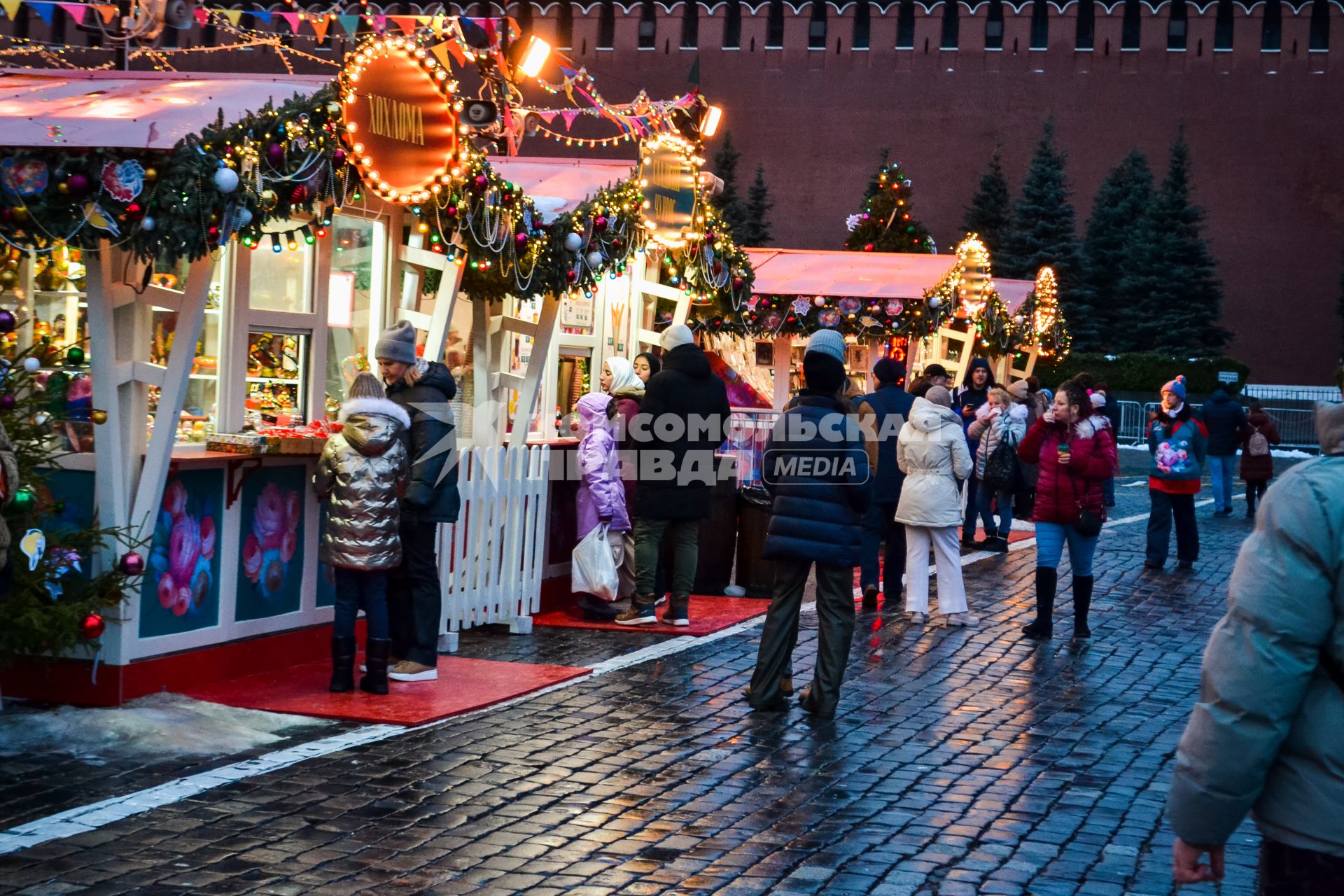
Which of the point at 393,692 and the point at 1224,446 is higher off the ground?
the point at 1224,446

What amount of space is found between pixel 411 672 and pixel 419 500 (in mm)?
859

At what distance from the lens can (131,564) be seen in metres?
→ 7.21

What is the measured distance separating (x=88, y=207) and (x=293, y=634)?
8.72 ft

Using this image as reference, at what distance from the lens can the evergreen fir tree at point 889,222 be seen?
87.4 feet

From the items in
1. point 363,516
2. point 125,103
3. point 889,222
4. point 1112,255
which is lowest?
point 363,516

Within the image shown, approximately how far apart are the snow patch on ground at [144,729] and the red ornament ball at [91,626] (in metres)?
0.35

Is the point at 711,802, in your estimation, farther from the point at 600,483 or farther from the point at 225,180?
the point at 600,483

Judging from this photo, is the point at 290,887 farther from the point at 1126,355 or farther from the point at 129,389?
the point at 1126,355

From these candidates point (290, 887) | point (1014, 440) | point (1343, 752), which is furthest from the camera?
point (1014, 440)

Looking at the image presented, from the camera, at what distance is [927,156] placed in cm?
5066

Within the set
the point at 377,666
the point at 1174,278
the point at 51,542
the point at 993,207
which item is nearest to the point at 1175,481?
the point at 377,666

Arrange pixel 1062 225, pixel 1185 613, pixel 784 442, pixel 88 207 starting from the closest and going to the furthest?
1. pixel 88 207
2. pixel 784 442
3. pixel 1185 613
4. pixel 1062 225

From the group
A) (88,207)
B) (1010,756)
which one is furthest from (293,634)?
(1010,756)

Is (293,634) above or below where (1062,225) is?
below
